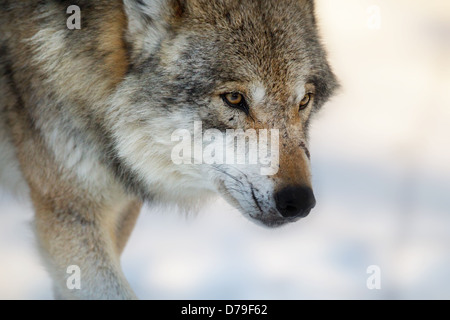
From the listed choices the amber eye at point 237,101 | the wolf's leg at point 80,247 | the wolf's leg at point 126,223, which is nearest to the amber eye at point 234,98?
the amber eye at point 237,101

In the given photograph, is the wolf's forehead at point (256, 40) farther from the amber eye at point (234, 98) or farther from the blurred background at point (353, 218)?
the blurred background at point (353, 218)

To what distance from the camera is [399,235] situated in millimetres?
5715

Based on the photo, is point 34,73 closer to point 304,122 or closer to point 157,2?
point 157,2

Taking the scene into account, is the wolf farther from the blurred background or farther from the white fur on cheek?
the blurred background

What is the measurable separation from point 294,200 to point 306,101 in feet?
2.44

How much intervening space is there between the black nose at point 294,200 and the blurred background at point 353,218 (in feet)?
3.75

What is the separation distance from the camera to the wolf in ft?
10.3

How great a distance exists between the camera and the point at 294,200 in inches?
114

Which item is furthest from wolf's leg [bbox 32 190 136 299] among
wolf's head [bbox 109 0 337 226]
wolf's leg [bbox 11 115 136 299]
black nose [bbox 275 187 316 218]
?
black nose [bbox 275 187 316 218]

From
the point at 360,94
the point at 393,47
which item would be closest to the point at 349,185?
the point at 360,94

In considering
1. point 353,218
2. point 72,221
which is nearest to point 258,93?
point 72,221

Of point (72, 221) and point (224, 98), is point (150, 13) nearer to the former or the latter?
point (224, 98)

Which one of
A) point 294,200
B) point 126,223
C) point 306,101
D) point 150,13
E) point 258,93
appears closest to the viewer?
point 294,200
